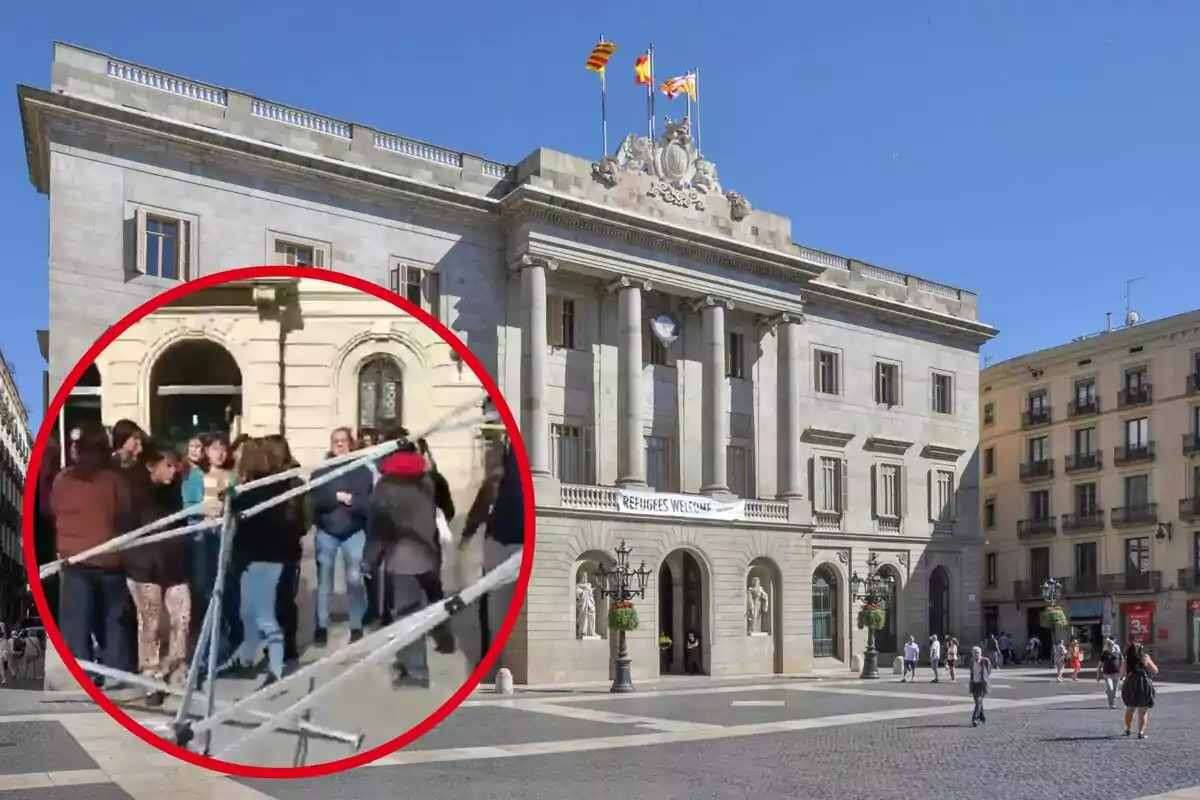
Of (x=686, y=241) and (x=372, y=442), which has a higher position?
(x=686, y=241)

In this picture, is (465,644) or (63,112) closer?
(465,644)

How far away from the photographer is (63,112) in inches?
1206

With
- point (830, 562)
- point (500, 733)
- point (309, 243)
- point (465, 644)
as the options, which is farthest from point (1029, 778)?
point (830, 562)

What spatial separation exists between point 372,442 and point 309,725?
74cm

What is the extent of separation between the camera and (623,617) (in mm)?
35812

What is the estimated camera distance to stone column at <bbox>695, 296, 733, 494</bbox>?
140 feet

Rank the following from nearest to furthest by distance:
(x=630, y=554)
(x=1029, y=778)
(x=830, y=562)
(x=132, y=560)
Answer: (x=132, y=560) → (x=1029, y=778) → (x=630, y=554) → (x=830, y=562)

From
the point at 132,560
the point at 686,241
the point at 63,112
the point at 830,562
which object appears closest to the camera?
the point at 132,560

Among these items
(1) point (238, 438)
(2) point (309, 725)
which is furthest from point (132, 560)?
(2) point (309, 725)

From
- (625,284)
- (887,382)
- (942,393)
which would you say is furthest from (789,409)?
(942,393)

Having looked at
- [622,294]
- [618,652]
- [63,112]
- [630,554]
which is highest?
[63,112]

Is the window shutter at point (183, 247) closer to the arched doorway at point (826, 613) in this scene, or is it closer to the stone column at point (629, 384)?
the stone column at point (629, 384)

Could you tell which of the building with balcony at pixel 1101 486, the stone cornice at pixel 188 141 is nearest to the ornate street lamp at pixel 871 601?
the building with balcony at pixel 1101 486

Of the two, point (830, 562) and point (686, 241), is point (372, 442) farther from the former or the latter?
point (830, 562)
